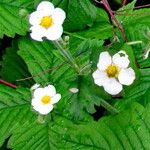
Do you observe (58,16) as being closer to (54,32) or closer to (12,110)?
(54,32)

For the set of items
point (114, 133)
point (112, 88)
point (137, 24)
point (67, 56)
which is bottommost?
point (114, 133)

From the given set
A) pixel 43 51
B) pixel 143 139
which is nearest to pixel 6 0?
pixel 43 51

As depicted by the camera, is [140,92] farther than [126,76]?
Yes

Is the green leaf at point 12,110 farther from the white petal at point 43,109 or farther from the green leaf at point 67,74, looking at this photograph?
the white petal at point 43,109

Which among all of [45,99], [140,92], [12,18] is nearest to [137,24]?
[140,92]

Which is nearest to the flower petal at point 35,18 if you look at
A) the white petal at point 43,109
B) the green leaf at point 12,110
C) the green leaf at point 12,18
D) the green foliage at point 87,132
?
the white petal at point 43,109

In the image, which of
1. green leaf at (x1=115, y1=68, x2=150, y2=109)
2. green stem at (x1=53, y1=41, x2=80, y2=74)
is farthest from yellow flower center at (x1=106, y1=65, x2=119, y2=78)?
green leaf at (x1=115, y1=68, x2=150, y2=109)

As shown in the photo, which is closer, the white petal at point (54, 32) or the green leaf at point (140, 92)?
the white petal at point (54, 32)

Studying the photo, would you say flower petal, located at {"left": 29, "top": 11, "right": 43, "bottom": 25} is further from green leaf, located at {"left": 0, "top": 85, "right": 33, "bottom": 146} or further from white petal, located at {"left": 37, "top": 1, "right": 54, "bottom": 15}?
green leaf, located at {"left": 0, "top": 85, "right": 33, "bottom": 146}
